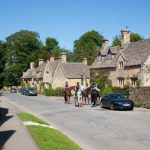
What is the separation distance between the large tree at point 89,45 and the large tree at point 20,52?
13.6 metres

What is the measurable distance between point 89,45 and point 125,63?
64254 mm

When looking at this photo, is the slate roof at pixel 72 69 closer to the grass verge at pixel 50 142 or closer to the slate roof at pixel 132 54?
the slate roof at pixel 132 54

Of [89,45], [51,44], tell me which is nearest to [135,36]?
[89,45]

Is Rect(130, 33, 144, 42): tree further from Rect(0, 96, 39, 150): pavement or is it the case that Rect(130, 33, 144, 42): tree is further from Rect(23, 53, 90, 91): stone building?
Rect(0, 96, 39, 150): pavement

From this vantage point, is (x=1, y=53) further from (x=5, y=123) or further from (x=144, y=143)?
(x=144, y=143)

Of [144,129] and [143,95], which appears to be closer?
[144,129]

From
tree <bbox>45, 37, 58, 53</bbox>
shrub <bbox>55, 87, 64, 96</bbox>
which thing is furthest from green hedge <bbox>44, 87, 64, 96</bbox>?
tree <bbox>45, 37, 58, 53</bbox>

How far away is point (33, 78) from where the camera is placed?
100m

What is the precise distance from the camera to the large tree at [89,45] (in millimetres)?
116688

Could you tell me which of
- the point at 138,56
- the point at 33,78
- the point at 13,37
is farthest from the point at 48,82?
the point at 13,37

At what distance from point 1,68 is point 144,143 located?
2583 cm

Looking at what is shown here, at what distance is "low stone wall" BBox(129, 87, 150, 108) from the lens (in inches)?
1393

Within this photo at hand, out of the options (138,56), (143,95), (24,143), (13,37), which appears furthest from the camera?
(13,37)

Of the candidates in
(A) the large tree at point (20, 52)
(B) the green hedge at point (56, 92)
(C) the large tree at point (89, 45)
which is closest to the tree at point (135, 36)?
(C) the large tree at point (89, 45)
